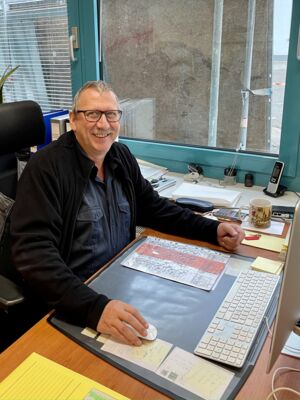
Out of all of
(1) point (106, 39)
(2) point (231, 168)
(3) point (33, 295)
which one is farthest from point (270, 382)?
(1) point (106, 39)

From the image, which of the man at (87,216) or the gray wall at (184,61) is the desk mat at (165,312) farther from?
the gray wall at (184,61)

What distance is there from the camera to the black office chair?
53.6 inches

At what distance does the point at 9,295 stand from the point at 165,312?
0.46 metres

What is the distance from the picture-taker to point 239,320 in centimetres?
103

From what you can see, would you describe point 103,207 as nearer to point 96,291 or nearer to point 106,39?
point 96,291

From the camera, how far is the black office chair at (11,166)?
1361 millimetres

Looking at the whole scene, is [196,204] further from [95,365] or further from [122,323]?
[95,365]

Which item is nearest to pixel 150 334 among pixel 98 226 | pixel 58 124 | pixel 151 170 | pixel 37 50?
pixel 98 226

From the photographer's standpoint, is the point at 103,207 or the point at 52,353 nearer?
the point at 52,353

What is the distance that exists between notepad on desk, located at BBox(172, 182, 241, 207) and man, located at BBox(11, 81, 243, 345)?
266mm

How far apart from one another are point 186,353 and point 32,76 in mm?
2539

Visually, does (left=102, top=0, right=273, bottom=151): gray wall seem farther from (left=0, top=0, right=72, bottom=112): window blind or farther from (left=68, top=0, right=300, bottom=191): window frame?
(left=0, top=0, right=72, bottom=112): window blind

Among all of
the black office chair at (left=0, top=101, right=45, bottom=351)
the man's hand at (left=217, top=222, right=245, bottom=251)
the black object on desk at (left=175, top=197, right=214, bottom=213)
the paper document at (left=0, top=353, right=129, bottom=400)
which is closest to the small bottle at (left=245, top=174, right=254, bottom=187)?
the black object on desk at (left=175, top=197, right=214, bottom=213)

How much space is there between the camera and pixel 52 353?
91 centimetres
